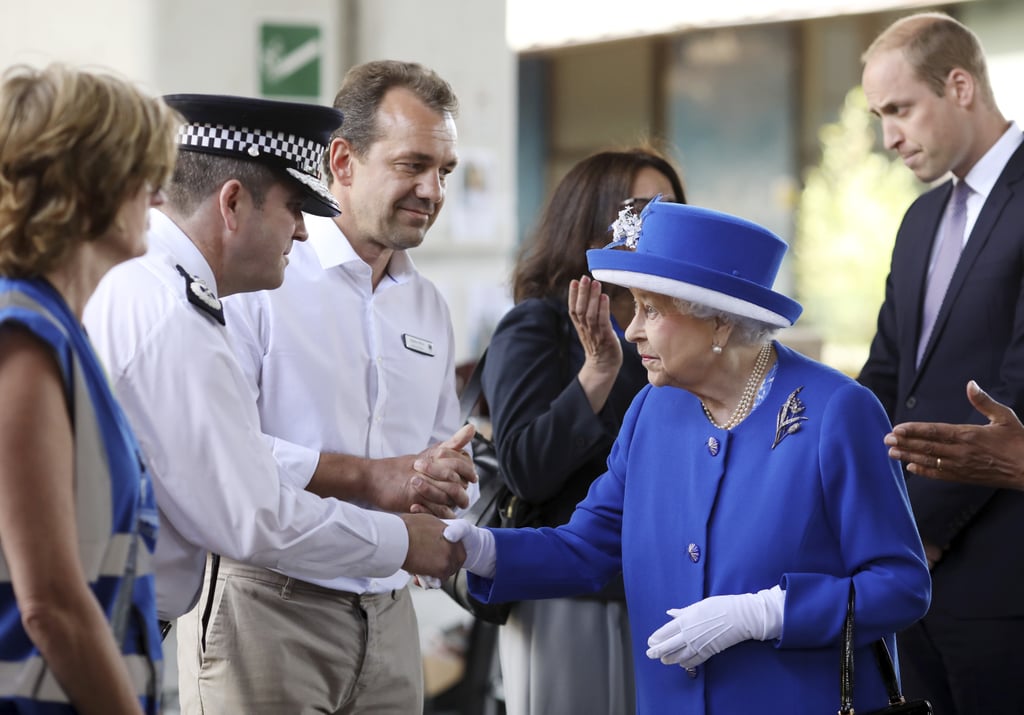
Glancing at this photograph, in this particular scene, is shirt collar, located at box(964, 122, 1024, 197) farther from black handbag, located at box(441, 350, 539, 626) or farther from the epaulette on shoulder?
the epaulette on shoulder

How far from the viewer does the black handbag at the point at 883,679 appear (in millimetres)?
1996

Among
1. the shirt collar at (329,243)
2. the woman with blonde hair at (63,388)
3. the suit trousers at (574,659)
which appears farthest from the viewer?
the suit trousers at (574,659)

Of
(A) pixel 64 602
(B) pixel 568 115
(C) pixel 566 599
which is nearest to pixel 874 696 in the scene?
(C) pixel 566 599

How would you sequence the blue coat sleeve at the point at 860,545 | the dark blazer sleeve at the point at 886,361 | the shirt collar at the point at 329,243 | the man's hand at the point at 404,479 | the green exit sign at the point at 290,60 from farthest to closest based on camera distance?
1. the green exit sign at the point at 290,60
2. the dark blazer sleeve at the point at 886,361
3. the shirt collar at the point at 329,243
4. the man's hand at the point at 404,479
5. the blue coat sleeve at the point at 860,545

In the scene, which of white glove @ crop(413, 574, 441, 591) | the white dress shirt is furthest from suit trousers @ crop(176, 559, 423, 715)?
the white dress shirt

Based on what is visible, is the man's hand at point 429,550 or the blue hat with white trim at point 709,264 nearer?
the blue hat with white trim at point 709,264

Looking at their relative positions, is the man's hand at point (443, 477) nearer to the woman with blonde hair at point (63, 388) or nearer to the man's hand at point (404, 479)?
the man's hand at point (404, 479)

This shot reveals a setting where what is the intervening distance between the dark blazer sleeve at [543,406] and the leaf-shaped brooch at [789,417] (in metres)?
0.58

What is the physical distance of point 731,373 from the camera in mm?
2168

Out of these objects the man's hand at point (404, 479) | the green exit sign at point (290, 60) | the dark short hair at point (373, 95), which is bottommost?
the man's hand at point (404, 479)

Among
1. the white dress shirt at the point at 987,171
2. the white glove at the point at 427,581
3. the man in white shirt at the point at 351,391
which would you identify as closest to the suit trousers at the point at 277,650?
the man in white shirt at the point at 351,391

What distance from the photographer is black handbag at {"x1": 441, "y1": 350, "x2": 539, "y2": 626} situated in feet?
8.96

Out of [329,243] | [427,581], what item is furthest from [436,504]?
[329,243]

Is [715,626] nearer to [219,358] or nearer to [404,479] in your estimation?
[404,479]
